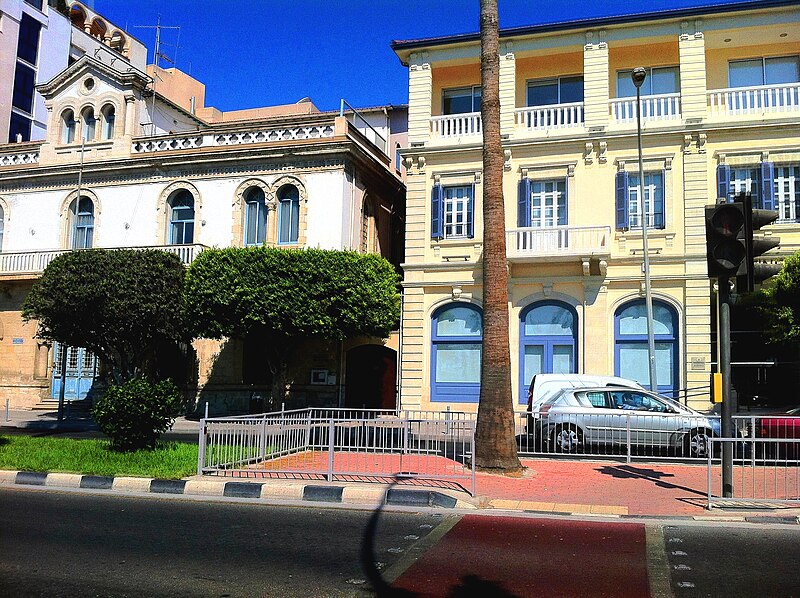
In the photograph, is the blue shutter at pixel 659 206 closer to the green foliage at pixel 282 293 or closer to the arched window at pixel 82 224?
the green foliage at pixel 282 293

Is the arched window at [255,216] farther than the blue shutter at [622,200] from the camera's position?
Yes

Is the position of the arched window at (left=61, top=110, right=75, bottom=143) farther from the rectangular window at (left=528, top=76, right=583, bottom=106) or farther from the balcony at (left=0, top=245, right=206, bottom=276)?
the rectangular window at (left=528, top=76, right=583, bottom=106)

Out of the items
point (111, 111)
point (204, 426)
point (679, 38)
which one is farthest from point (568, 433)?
point (111, 111)

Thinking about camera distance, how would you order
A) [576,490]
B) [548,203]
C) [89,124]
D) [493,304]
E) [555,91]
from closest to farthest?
[576,490]
[493,304]
[548,203]
[555,91]
[89,124]

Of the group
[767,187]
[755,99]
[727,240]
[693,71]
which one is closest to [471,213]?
[693,71]

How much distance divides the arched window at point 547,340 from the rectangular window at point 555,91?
7172 mm

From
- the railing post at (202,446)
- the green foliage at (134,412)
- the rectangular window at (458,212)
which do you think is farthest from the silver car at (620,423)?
the rectangular window at (458,212)

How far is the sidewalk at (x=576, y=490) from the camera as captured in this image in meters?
9.82

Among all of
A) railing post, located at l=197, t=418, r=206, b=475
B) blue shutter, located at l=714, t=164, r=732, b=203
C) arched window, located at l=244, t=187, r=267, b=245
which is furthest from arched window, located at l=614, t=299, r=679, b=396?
railing post, located at l=197, t=418, r=206, b=475

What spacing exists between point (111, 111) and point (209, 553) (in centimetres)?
2656

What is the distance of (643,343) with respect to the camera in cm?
2205

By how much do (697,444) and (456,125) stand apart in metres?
14.2

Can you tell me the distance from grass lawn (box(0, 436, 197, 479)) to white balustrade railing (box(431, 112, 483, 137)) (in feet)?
47.8

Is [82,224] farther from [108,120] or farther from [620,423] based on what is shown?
[620,423]
